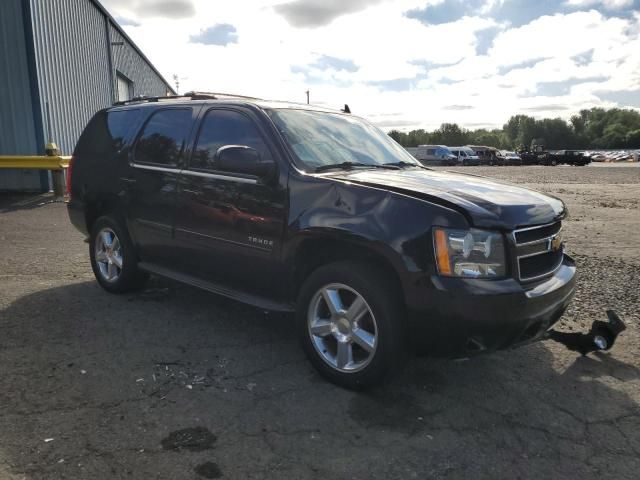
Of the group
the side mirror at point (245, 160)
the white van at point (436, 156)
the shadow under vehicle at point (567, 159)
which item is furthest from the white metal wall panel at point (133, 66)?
the shadow under vehicle at point (567, 159)

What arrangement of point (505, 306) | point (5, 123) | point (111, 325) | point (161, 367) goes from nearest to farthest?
1. point (505, 306)
2. point (161, 367)
3. point (111, 325)
4. point (5, 123)

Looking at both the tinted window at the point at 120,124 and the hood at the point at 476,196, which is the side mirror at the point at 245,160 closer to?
the hood at the point at 476,196

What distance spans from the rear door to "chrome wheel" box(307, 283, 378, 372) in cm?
171

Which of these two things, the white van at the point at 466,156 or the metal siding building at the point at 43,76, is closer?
the metal siding building at the point at 43,76

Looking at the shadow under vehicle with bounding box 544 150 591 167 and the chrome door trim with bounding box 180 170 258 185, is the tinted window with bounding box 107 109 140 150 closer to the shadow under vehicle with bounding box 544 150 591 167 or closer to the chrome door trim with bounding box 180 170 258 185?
the chrome door trim with bounding box 180 170 258 185

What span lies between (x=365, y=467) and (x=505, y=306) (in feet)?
3.72

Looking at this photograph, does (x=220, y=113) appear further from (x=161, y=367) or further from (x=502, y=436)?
(x=502, y=436)

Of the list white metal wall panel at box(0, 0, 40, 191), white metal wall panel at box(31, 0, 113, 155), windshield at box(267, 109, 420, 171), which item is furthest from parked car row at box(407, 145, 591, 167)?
windshield at box(267, 109, 420, 171)

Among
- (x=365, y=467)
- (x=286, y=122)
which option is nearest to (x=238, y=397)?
(x=365, y=467)

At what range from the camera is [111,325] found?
440 centimetres

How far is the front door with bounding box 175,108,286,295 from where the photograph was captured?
369 centimetres

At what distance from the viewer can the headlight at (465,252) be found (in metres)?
2.88

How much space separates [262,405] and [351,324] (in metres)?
0.72

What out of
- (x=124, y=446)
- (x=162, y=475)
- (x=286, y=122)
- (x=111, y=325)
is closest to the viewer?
(x=162, y=475)
